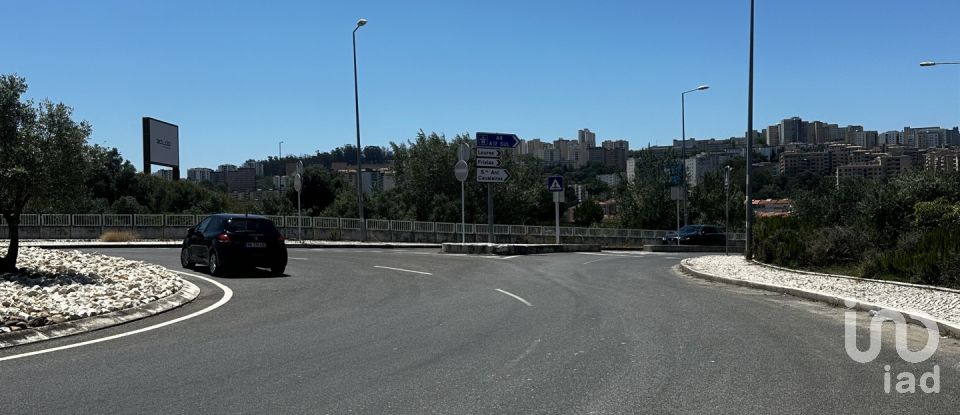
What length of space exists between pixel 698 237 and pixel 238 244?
102 feet

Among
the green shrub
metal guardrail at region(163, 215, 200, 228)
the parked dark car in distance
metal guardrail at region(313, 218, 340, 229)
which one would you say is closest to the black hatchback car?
the green shrub

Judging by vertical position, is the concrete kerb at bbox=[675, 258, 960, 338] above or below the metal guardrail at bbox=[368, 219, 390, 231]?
below

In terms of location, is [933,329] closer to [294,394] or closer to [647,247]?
[294,394]

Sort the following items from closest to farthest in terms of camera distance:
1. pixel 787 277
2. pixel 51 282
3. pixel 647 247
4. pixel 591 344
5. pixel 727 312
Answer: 1. pixel 591 344
2. pixel 727 312
3. pixel 51 282
4. pixel 787 277
5. pixel 647 247

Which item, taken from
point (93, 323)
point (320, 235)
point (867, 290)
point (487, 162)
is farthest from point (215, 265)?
point (320, 235)

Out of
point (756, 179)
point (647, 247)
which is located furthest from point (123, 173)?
point (756, 179)

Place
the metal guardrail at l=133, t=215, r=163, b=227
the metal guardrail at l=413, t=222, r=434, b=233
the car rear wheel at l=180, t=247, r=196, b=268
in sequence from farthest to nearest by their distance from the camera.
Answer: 1. the metal guardrail at l=413, t=222, r=434, b=233
2. the metal guardrail at l=133, t=215, r=163, b=227
3. the car rear wheel at l=180, t=247, r=196, b=268

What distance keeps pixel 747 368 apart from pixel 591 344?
1.84m

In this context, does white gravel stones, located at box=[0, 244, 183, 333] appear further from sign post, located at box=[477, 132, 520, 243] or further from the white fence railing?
the white fence railing

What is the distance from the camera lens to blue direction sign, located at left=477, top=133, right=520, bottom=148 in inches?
1145

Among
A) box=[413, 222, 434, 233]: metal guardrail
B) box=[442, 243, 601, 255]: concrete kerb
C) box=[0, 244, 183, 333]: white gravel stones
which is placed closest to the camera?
box=[0, 244, 183, 333]: white gravel stones

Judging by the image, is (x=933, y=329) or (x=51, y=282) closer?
(x=933, y=329)

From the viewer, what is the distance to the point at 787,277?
17.5 meters

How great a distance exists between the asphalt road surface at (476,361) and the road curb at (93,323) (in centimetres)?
27
